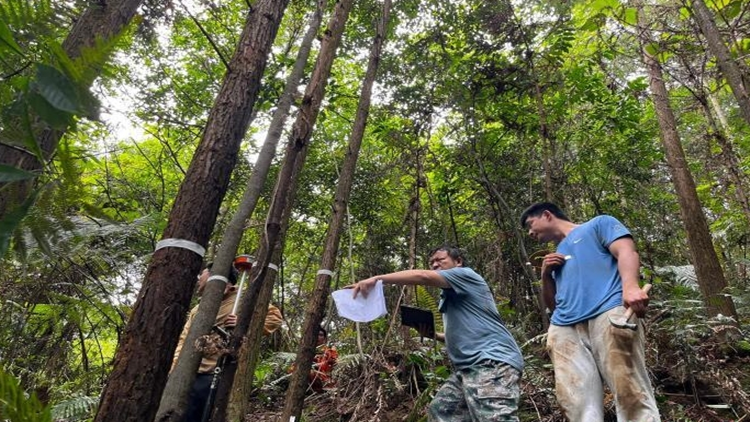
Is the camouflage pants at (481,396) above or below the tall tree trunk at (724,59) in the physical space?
below

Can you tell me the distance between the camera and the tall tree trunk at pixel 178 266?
1.92 m

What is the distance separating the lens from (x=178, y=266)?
218cm

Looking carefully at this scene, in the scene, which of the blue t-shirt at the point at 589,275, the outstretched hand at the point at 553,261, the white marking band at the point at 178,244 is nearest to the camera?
the white marking band at the point at 178,244

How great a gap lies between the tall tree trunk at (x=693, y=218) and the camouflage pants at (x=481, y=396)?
13.3 ft

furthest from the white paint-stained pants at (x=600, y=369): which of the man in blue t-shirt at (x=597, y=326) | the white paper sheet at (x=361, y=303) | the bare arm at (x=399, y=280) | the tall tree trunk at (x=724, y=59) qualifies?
the tall tree trunk at (x=724, y=59)

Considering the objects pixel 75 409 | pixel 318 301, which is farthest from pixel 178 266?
pixel 75 409

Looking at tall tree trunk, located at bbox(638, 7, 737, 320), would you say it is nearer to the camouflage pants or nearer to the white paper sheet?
the camouflage pants

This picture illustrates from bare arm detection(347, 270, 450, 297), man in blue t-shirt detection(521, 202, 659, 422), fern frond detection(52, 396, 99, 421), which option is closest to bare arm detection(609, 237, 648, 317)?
man in blue t-shirt detection(521, 202, 659, 422)

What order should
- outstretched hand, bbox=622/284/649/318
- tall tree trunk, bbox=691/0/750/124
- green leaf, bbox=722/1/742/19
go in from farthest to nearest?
green leaf, bbox=722/1/742/19 < tall tree trunk, bbox=691/0/750/124 < outstretched hand, bbox=622/284/649/318

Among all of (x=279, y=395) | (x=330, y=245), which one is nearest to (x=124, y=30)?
(x=330, y=245)

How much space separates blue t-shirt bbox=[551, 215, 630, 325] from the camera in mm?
3143

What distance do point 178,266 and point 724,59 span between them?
15.6 ft

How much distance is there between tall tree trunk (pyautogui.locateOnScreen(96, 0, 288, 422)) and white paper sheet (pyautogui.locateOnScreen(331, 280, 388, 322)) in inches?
50.3

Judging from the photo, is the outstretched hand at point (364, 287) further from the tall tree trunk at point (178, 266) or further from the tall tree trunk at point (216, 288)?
the tall tree trunk at point (178, 266)
